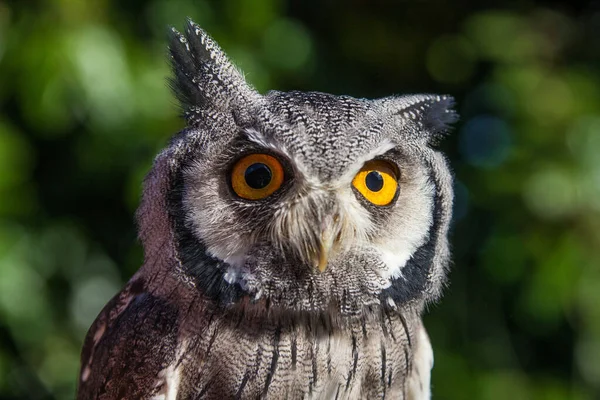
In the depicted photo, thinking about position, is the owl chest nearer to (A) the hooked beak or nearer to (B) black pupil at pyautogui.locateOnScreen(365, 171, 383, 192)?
(A) the hooked beak

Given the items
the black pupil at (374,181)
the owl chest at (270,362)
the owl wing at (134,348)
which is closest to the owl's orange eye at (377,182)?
the black pupil at (374,181)

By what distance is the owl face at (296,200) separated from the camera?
1.12 metres

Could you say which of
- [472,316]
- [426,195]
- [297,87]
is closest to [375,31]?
[297,87]

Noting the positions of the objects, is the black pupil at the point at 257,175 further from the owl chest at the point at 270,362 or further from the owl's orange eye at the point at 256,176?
the owl chest at the point at 270,362

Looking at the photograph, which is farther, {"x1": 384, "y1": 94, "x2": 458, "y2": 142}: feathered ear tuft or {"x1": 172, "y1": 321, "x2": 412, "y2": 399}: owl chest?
{"x1": 384, "y1": 94, "x2": 458, "y2": 142}: feathered ear tuft

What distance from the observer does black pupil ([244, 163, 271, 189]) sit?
1128 millimetres

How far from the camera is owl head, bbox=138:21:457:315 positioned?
3.68 ft

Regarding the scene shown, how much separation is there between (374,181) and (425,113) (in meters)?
0.22

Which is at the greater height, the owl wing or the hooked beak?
the hooked beak

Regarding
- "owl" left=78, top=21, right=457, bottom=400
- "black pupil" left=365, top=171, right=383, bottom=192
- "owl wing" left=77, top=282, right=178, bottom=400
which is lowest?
"owl wing" left=77, top=282, right=178, bottom=400

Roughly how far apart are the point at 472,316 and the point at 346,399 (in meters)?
1.53

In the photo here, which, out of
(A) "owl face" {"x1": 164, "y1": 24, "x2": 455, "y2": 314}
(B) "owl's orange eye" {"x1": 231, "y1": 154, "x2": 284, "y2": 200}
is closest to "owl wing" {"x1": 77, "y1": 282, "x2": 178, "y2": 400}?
(A) "owl face" {"x1": 164, "y1": 24, "x2": 455, "y2": 314}

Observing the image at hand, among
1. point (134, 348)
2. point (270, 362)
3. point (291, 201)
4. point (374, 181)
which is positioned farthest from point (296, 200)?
point (134, 348)

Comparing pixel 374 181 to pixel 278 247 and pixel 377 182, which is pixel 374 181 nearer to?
pixel 377 182
